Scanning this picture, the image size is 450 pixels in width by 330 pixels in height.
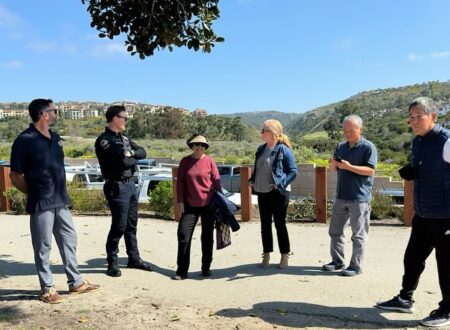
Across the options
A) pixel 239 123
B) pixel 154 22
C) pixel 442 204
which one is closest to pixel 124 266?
pixel 154 22

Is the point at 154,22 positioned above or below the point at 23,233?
above

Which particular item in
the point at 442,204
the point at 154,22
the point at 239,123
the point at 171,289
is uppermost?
the point at 239,123

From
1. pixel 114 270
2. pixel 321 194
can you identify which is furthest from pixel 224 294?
pixel 321 194

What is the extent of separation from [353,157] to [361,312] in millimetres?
1815

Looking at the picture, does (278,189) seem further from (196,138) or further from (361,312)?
(361,312)

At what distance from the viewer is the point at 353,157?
18.6ft

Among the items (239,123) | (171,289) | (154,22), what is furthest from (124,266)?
(239,123)

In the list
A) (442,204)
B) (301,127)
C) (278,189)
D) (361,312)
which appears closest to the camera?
(442,204)

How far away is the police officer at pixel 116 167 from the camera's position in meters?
5.84

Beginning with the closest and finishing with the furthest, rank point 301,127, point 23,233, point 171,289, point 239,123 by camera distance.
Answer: point 171,289
point 23,233
point 239,123
point 301,127

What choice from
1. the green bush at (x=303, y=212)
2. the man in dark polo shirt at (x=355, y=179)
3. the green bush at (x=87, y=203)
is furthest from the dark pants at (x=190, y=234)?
the green bush at (x=87, y=203)

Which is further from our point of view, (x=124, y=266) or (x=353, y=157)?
(x=124, y=266)

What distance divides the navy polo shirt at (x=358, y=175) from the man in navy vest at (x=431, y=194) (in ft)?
3.78

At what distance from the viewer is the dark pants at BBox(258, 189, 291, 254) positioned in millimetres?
6062
